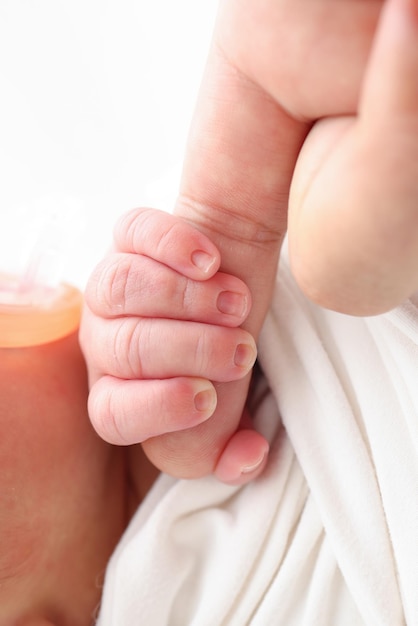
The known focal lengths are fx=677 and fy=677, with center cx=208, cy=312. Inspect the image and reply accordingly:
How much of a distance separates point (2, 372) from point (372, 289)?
43 cm

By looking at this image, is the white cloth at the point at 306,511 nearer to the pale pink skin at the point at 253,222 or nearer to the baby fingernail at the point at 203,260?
the pale pink skin at the point at 253,222

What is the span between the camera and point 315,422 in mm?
663

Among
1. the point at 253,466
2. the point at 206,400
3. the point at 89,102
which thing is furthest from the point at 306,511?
the point at 89,102

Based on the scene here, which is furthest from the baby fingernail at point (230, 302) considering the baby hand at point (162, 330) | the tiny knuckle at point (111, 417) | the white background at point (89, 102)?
the white background at point (89, 102)

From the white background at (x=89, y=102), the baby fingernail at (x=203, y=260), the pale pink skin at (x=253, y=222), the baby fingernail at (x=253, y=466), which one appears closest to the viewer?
the pale pink skin at (x=253, y=222)

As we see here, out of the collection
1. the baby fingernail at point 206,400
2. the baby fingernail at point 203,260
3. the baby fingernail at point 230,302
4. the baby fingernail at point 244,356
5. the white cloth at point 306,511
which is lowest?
the white cloth at point 306,511

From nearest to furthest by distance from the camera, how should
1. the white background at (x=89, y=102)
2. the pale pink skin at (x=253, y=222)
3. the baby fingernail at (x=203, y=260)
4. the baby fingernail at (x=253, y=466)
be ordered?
the pale pink skin at (x=253, y=222), the baby fingernail at (x=203, y=260), the baby fingernail at (x=253, y=466), the white background at (x=89, y=102)

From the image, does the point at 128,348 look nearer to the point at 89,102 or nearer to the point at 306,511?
the point at 306,511

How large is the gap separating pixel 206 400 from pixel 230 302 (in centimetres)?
9

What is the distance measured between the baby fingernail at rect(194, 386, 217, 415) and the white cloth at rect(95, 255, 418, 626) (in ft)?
0.40

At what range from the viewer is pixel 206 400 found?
1.90 ft

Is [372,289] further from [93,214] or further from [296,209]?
[93,214]

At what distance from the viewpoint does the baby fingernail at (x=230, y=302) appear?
0.57m

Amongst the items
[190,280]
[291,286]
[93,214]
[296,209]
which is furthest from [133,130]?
[296,209]
